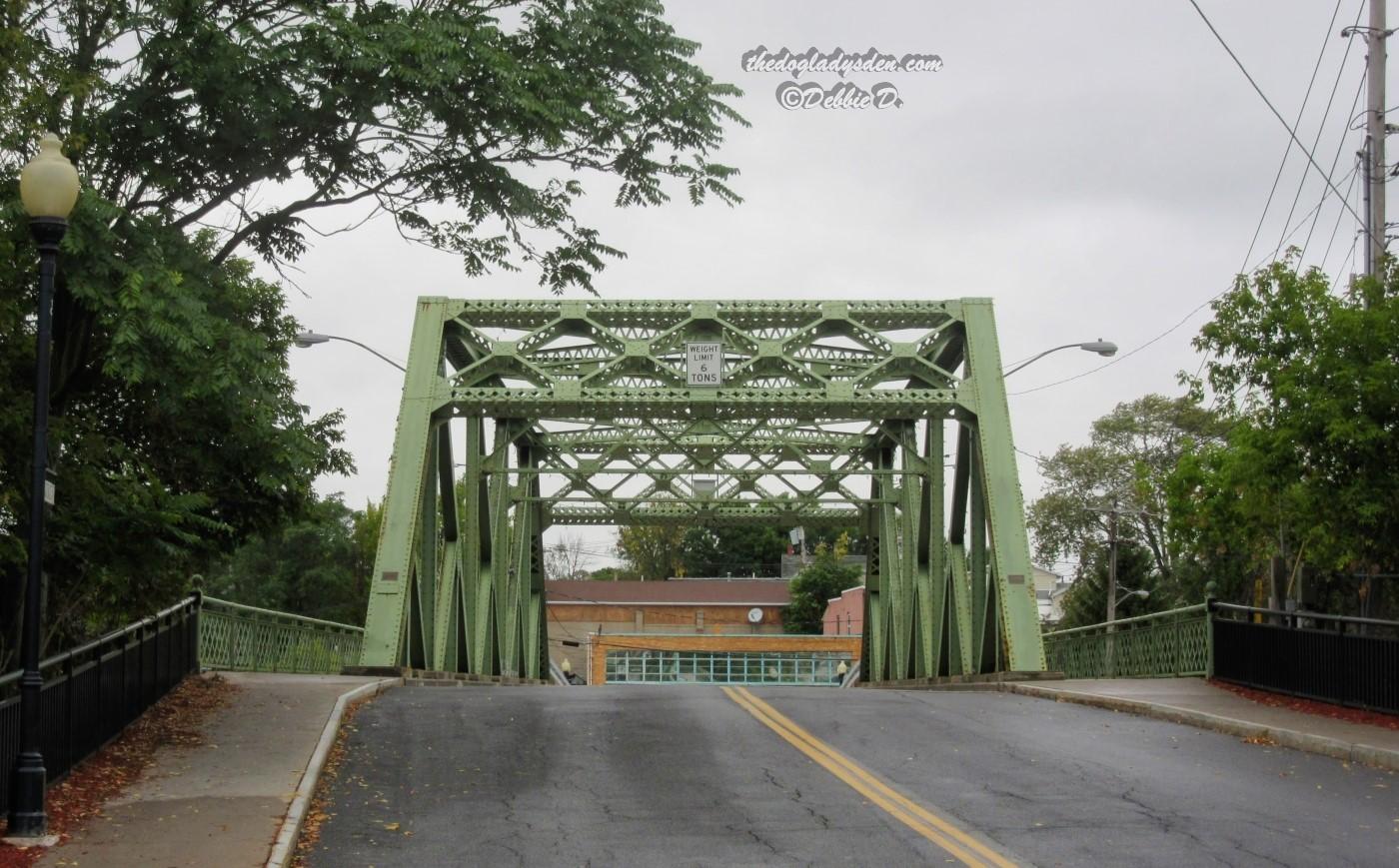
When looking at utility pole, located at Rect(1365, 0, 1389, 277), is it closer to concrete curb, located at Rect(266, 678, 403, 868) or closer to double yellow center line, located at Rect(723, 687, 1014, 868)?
double yellow center line, located at Rect(723, 687, 1014, 868)

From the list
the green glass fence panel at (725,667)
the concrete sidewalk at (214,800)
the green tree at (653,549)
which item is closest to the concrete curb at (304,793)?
the concrete sidewalk at (214,800)

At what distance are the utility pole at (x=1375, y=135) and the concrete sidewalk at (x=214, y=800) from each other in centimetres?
1459

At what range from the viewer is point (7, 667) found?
45.9 ft

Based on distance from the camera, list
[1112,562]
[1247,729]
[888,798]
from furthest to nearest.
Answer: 1. [1112,562]
2. [1247,729]
3. [888,798]

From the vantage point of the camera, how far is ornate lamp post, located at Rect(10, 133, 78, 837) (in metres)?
9.68

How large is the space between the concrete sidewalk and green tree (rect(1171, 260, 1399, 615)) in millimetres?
11215

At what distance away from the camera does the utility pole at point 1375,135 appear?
20.7 meters

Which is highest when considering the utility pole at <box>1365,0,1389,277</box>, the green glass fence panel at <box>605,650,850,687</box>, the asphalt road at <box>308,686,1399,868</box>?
the utility pole at <box>1365,0,1389,277</box>

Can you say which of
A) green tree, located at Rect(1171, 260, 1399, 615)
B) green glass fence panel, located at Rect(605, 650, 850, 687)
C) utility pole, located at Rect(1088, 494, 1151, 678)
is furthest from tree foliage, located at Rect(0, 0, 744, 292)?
green glass fence panel, located at Rect(605, 650, 850, 687)

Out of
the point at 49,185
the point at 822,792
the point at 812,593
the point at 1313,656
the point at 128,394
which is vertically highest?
the point at 49,185

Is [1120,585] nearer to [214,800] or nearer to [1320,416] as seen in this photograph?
[1320,416]

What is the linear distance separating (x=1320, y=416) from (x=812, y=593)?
2950 inches

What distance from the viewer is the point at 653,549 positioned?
119 metres

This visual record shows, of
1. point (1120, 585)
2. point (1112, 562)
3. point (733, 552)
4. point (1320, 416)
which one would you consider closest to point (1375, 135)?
point (1320, 416)
